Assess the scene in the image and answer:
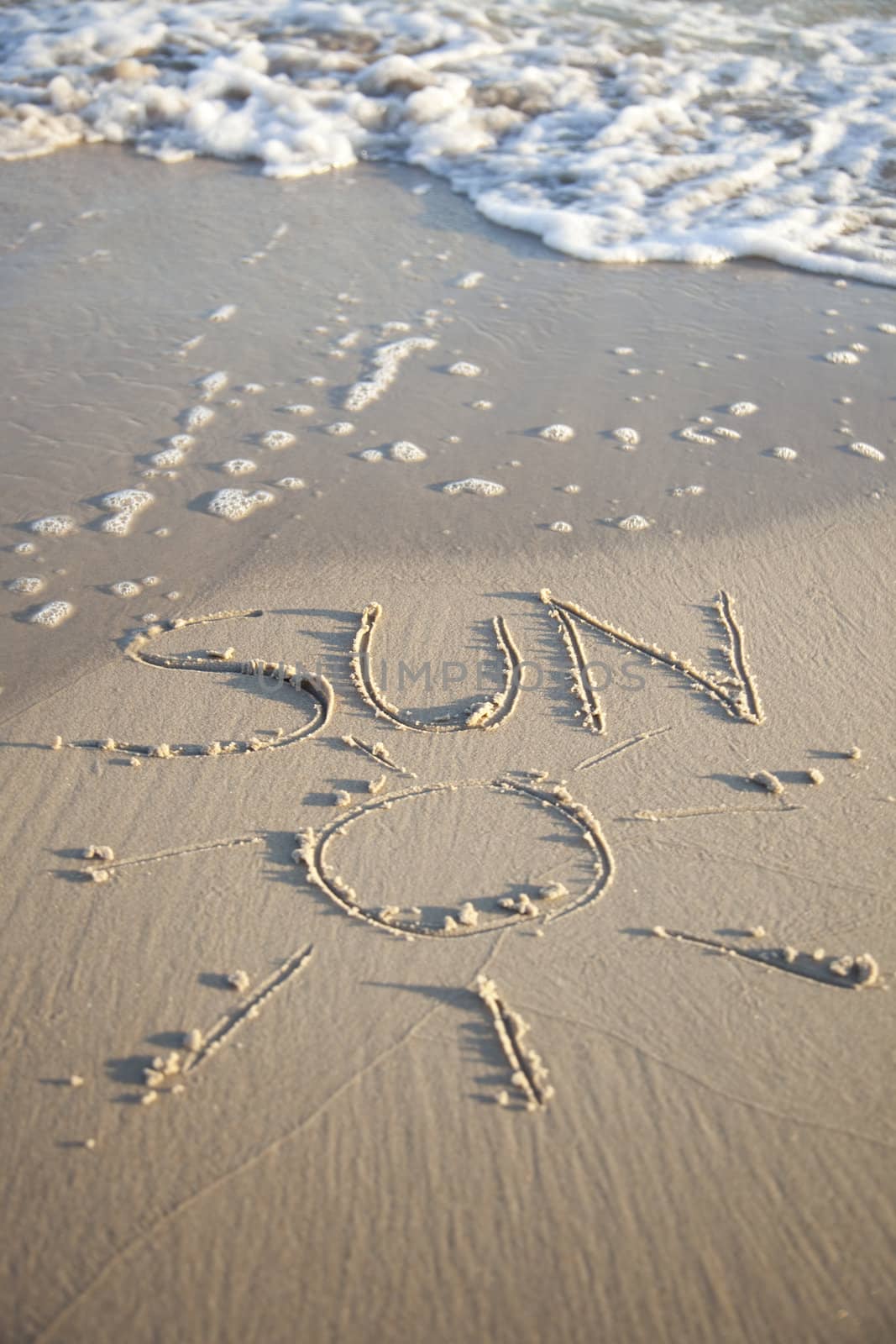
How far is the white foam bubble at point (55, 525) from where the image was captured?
321 cm

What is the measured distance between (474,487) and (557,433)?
1.51ft

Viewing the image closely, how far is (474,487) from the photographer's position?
136 inches

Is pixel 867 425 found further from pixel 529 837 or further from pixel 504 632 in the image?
pixel 529 837

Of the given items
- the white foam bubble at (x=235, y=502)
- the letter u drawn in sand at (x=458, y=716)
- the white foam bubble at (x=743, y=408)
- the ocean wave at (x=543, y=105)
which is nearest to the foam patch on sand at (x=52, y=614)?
the white foam bubble at (x=235, y=502)

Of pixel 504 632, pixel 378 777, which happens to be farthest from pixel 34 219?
pixel 378 777

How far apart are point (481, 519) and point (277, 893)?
1559 mm

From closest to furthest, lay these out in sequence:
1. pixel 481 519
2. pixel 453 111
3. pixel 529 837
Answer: pixel 529 837
pixel 481 519
pixel 453 111

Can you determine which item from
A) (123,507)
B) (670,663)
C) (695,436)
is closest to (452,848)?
(670,663)

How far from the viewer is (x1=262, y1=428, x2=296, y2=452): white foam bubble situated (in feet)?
12.0

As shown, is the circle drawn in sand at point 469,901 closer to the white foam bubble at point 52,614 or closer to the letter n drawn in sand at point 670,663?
the letter n drawn in sand at point 670,663

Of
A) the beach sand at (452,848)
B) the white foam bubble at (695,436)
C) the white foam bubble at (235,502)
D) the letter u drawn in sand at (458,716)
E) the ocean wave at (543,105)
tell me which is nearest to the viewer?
the beach sand at (452,848)

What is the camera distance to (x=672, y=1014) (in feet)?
6.39

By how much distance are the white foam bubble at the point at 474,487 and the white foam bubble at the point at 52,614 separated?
125cm

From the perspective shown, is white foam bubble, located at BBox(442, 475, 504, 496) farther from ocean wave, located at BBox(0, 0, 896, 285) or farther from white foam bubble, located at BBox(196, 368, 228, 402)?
ocean wave, located at BBox(0, 0, 896, 285)
